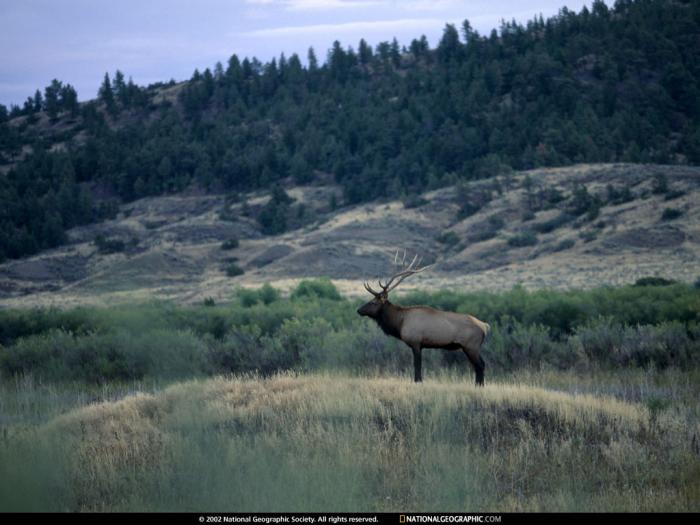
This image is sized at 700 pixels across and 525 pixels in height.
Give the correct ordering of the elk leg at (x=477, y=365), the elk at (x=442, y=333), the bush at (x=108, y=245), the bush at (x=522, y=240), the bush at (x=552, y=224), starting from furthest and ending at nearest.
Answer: the bush at (x=108, y=245)
the bush at (x=552, y=224)
the bush at (x=522, y=240)
the elk at (x=442, y=333)
the elk leg at (x=477, y=365)

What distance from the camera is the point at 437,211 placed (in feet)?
196

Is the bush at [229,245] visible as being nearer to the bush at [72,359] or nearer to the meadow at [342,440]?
the bush at [72,359]

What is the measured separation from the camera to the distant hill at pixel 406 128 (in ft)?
213

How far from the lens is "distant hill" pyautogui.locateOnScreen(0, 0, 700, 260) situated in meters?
64.8

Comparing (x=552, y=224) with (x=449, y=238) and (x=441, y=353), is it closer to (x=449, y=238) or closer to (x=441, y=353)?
(x=449, y=238)

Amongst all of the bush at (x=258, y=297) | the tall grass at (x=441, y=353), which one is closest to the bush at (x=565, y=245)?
the bush at (x=258, y=297)

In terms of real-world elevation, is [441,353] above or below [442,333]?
below

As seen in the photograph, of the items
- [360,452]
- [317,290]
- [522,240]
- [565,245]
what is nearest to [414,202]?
[522,240]

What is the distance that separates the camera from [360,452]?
8.89m

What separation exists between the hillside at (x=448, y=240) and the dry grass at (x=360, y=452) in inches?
1029

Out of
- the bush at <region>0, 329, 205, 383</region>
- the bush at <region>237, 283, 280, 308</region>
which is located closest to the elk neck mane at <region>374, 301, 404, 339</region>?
the bush at <region>0, 329, 205, 383</region>

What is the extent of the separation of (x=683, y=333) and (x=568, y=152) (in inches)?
1964

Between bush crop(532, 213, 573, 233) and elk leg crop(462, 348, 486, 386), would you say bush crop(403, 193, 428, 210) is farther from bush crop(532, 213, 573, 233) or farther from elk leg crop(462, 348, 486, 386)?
elk leg crop(462, 348, 486, 386)
